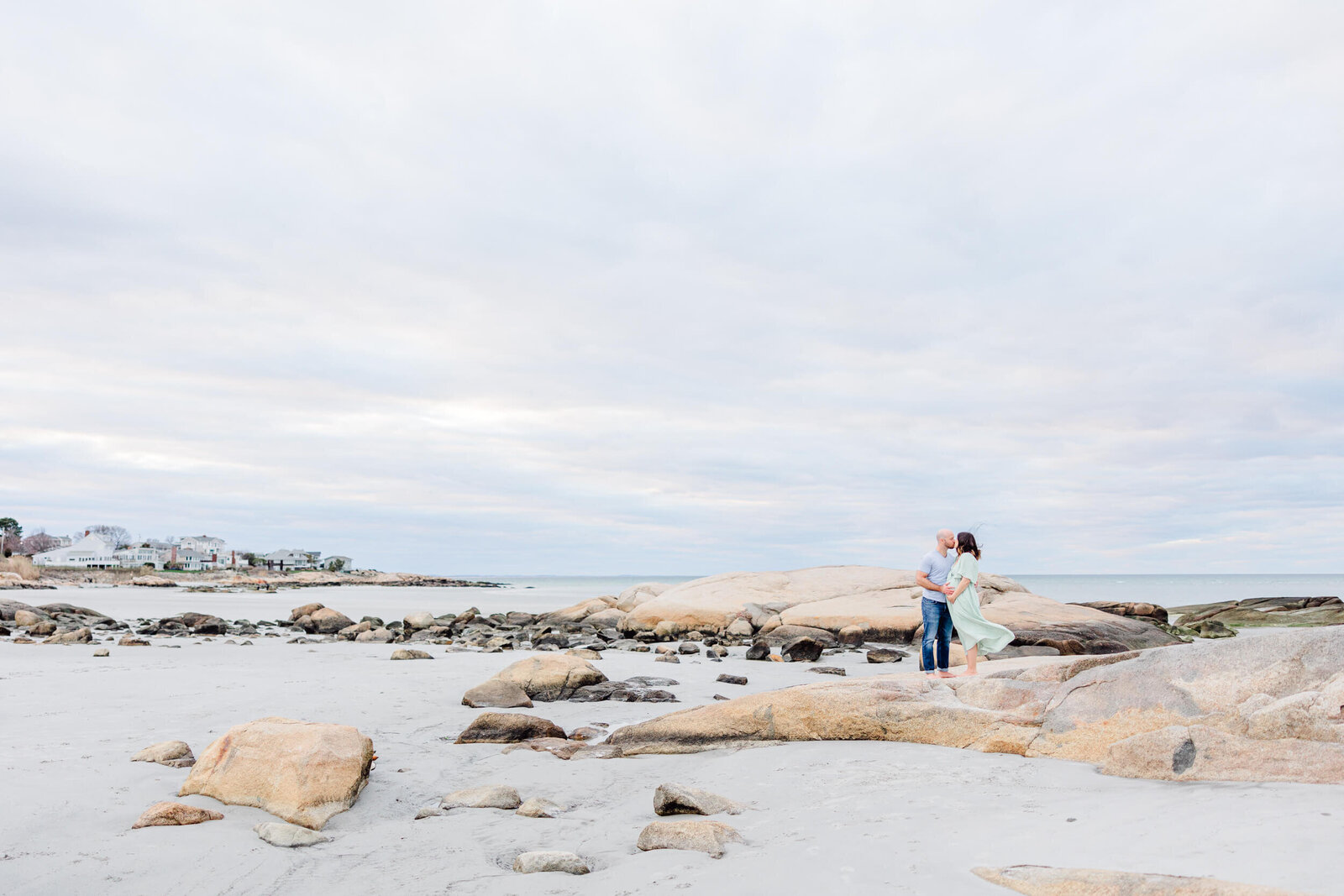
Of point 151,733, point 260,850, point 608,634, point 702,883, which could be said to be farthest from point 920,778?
point 608,634

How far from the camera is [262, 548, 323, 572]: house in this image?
13162 centimetres

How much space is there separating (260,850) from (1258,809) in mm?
5750

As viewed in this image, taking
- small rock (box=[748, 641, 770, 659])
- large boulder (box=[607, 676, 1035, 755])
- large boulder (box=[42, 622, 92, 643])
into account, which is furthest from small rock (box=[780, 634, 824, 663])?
large boulder (box=[42, 622, 92, 643])

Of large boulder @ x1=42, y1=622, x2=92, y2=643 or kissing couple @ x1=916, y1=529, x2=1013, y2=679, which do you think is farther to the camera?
large boulder @ x1=42, y1=622, x2=92, y2=643

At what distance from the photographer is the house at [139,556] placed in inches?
4744

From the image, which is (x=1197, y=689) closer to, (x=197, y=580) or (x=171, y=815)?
(x=171, y=815)

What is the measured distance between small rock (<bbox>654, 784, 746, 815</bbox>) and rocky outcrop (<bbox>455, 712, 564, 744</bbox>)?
122 inches

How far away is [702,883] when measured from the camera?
12.7 ft

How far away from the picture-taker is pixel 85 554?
385ft

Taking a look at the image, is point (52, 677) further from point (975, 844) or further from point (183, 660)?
point (975, 844)

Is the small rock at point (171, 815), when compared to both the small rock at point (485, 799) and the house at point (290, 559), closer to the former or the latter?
the small rock at point (485, 799)

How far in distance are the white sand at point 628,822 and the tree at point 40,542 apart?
155510 millimetres

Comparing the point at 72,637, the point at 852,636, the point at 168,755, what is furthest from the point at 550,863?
the point at 72,637

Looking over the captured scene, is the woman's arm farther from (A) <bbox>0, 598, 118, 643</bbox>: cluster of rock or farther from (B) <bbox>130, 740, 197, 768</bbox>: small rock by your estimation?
(A) <bbox>0, 598, 118, 643</bbox>: cluster of rock
